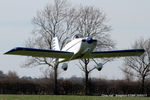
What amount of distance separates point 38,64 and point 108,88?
11104mm

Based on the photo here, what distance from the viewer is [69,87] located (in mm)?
51094

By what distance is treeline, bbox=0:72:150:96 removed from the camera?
49.6m

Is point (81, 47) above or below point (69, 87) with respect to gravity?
above

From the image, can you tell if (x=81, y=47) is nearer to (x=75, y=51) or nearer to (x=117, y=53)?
(x=75, y=51)

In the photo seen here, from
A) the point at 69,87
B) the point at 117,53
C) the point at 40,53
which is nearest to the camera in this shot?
the point at 40,53

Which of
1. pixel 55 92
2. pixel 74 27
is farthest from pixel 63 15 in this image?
pixel 55 92

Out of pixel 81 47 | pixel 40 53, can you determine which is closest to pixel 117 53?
pixel 81 47

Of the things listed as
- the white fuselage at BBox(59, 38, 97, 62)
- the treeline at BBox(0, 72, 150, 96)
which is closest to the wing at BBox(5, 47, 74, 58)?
the white fuselage at BBox(59, 38, 97, 62)

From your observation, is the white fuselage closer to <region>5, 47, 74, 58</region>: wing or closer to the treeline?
<region>5, 47, 74, 58</region>: wing

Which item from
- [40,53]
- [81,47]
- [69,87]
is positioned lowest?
[69,87]

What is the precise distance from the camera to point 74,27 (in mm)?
48281

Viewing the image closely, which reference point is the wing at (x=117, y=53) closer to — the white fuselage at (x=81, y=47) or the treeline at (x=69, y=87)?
the white fuselage at (x=81, y=47)

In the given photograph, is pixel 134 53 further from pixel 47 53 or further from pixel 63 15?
pixel 63 15

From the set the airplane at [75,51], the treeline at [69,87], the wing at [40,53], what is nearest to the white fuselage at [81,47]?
the airplane at [75,51]
